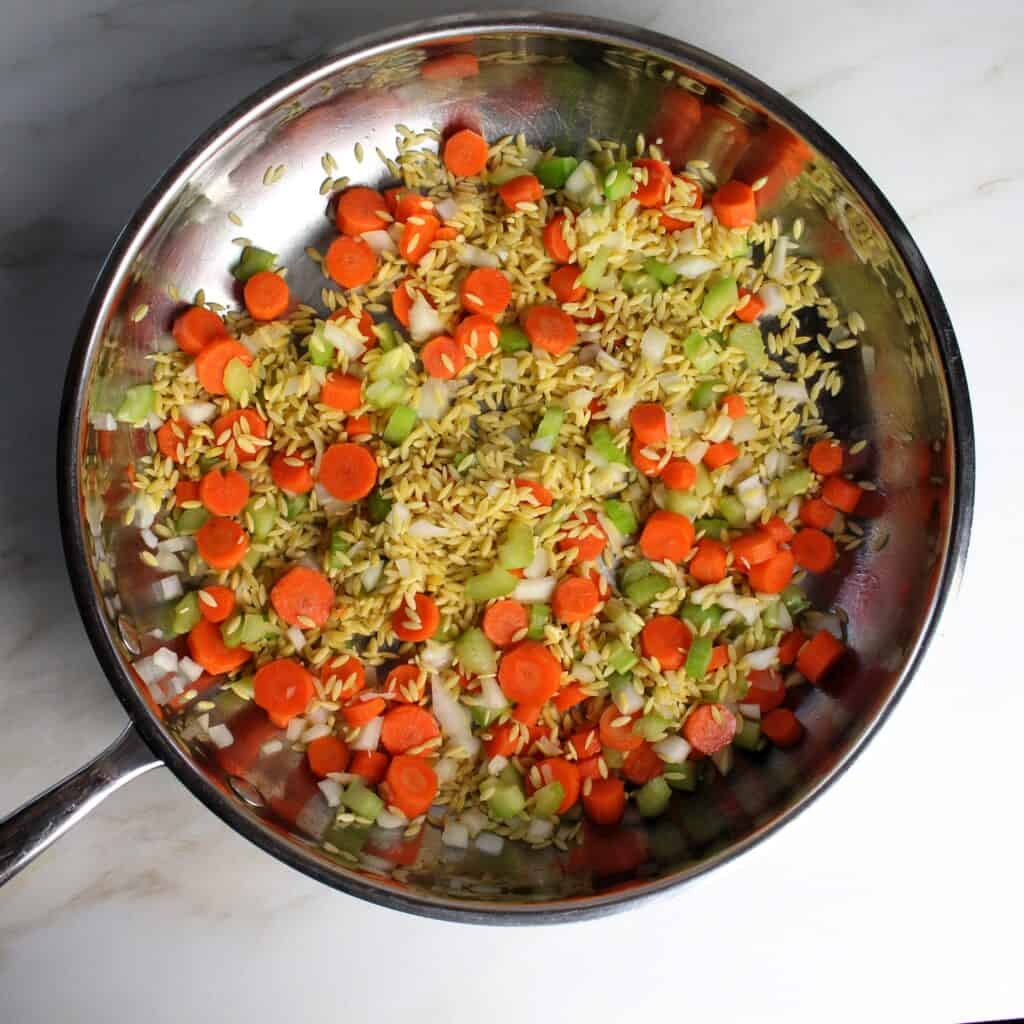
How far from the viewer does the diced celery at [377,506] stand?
143 cm

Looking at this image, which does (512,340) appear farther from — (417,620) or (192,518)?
(192,518)

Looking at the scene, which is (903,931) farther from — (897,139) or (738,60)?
(738,60)

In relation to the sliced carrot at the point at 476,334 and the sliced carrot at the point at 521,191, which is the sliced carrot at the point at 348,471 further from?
the sliced carrot at the point at 521,191

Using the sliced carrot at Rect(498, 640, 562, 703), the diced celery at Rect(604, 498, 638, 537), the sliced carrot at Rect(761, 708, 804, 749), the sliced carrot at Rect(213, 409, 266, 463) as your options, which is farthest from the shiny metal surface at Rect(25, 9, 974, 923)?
the diced celery at Rect(604, 498, 638, 537)

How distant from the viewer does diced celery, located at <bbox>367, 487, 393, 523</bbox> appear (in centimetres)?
143

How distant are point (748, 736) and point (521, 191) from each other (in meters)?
0.88

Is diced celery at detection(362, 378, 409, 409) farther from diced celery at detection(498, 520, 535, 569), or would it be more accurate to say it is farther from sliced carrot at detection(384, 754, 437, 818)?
sliced carrot at detection(384, 754, 437, 818)

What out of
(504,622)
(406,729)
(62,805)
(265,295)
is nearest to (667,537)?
(504,622)

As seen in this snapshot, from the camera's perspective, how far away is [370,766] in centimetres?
144

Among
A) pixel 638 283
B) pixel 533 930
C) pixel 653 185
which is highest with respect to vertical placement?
pixel 653 185

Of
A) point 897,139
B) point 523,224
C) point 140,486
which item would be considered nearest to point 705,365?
point 523,224

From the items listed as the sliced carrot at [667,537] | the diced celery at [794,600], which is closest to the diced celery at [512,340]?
the sliced carrot at [667,537]

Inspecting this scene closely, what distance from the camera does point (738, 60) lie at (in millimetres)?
1541

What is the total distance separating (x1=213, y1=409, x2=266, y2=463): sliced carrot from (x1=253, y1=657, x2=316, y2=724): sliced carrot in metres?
0.32
